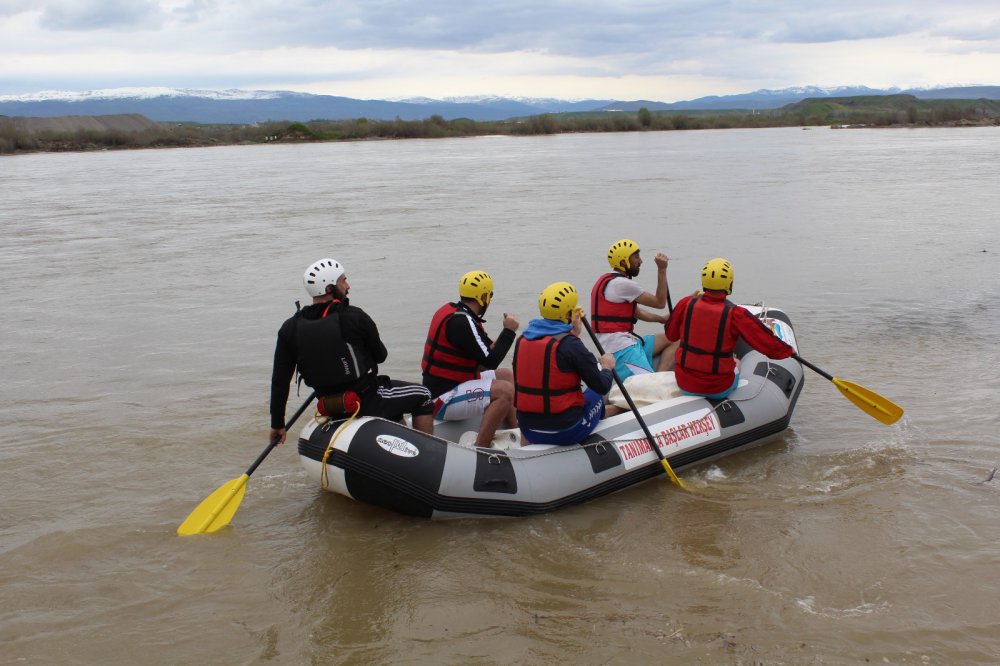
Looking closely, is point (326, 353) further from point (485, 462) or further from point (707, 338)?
point (707, 338)

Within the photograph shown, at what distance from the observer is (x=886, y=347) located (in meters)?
8.16

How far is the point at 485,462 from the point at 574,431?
0.57 metres

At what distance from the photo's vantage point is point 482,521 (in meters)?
4.94

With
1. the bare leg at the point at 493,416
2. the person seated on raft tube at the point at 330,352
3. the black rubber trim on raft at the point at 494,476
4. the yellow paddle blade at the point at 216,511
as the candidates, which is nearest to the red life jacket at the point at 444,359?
the bare leg at the point at 493,416

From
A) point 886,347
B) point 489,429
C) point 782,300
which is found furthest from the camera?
point 782,300

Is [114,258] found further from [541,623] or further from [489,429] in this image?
[541,623]

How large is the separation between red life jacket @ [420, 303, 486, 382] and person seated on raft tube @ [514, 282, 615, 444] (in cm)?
54

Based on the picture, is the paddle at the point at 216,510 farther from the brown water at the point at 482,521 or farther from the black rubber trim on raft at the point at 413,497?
the black rubber trim on raft at the point at 413,497

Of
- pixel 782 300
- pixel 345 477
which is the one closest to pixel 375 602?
pixel 345 477

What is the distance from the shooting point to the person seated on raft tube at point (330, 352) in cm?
481

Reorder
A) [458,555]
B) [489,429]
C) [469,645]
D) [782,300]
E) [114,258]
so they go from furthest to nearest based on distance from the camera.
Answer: [114,258]
[782,300]
[489,429]
[458,555]
[469,645]

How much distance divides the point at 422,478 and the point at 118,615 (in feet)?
5.29

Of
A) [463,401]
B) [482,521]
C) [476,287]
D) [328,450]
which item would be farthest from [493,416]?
[328,450]

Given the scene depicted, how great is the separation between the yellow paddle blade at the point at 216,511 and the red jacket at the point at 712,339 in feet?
9.48
